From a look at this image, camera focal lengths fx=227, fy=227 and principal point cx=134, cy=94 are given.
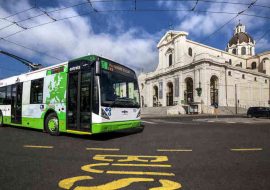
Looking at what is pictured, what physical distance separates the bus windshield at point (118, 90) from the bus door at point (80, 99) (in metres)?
0.48

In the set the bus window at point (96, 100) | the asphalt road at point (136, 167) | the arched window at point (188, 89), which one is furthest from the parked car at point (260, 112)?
the bus window at point (96, 100)

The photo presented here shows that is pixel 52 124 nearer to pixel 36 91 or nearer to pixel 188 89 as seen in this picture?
pixel 36 91

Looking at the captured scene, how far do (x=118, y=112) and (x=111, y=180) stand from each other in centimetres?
453

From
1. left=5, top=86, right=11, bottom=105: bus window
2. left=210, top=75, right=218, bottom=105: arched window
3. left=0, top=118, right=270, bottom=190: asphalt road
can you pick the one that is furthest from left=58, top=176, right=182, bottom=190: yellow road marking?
left=210, top=75, right=218, bottom=105: arched window

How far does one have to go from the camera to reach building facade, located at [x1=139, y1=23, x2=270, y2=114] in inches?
1900

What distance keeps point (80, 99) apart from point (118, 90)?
1.39 meters

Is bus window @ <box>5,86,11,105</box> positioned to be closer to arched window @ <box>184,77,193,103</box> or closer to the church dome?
arched window @ <box>184,77,193,103</box>

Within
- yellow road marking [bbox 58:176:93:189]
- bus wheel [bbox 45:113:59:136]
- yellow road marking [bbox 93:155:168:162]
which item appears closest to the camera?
yellow road marking [bbox 58:176:93:189]

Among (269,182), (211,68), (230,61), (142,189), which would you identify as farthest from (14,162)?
(230,61)

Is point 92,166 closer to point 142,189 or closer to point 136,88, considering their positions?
point 142,189

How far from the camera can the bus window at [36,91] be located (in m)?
9.86

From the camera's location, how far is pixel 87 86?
7797 millimetres

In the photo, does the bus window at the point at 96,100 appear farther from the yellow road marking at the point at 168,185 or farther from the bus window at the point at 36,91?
the yellow road marking at the point at 168,185

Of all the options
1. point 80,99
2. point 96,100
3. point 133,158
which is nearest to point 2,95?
point 80,99
